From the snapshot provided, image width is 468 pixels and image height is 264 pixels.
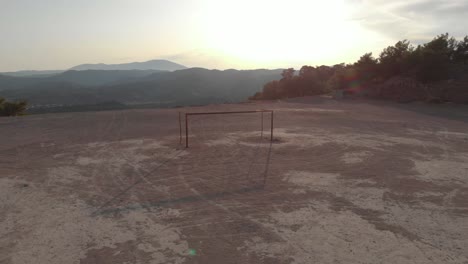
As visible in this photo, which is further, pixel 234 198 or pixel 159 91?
pixel 159 91

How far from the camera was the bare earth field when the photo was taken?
5.61 metres

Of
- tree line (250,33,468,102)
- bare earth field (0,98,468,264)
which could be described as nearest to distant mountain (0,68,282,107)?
tree line (250,33,468,102)

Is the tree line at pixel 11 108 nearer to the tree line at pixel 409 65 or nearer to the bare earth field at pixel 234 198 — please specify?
the bare earth field at pixel 234 198

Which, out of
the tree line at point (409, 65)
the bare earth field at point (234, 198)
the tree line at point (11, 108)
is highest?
the tree line at point (409, 65)

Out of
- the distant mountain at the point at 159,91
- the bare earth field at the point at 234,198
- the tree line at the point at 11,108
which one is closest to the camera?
the bare earth field at the point at 234,198

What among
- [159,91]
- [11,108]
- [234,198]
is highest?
[159,91]

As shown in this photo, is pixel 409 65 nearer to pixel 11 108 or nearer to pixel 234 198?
pixel 234 198

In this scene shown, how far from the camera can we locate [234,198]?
25.6 feet

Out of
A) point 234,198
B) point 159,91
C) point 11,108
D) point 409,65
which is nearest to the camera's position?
point 234,198

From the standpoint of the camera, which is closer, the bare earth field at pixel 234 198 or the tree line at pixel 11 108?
the bare earth field at pixel 234 198

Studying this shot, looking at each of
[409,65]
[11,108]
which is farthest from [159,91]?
[409,65]

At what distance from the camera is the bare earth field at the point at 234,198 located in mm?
5613

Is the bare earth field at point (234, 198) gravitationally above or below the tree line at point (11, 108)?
below

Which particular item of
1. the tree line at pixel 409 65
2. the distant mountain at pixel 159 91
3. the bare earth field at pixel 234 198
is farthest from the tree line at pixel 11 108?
the distant mountain at pixel 159 91
